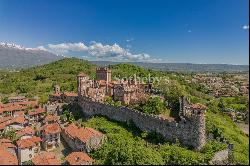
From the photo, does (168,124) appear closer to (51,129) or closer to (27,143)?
(51,129)

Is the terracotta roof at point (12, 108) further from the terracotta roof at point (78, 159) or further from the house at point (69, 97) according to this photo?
the terracotta roof at point (78, 159)

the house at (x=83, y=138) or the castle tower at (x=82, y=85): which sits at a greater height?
the castle tower at (x=82, y=85)

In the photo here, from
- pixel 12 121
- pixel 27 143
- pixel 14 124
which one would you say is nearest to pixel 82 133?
pixel 27 143

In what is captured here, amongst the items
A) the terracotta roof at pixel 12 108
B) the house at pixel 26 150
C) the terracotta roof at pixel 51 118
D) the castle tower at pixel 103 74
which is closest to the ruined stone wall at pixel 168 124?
the terracotta roof at pixel 51 118

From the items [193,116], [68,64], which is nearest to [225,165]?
[193,116]

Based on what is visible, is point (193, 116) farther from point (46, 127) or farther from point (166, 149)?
point (46, 127)
